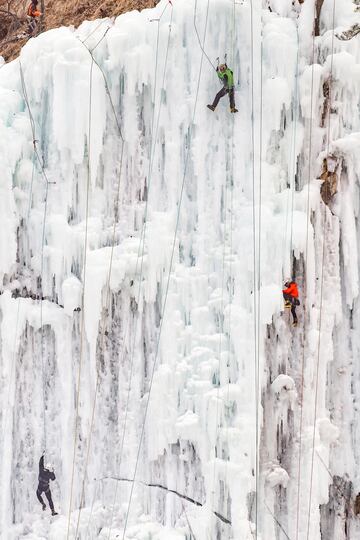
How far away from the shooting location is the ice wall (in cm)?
659

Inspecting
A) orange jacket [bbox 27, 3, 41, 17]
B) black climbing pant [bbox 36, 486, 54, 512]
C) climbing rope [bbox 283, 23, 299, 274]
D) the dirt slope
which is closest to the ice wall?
climbing rope [bbox 283, 23, 299, 274]

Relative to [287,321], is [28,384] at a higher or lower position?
lower

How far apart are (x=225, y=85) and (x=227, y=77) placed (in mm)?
95

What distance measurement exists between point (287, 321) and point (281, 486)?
74.3 inches

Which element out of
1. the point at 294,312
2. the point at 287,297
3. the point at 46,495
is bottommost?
the point at 46,495

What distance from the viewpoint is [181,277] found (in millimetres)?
6922

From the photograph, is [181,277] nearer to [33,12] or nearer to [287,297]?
[287,297]

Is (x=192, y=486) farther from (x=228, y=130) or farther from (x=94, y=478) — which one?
(x=228, y=130)

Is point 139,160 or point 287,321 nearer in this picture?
point 287,321

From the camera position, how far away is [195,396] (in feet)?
21.8

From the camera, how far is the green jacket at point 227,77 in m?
6.83

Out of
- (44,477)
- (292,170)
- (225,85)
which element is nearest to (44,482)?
(44,477)

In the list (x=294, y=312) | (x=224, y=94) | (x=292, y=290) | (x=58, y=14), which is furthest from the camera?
(x=58, y=14)

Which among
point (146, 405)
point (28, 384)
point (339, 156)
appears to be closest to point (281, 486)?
point (146, 405)
